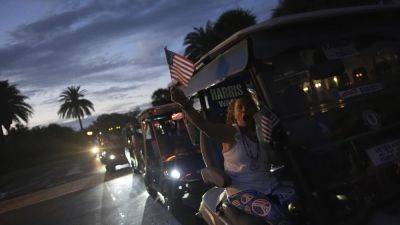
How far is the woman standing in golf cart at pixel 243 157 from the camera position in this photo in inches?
152

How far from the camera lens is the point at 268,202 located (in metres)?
3.70

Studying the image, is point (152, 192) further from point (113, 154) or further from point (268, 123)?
point (113, 154)

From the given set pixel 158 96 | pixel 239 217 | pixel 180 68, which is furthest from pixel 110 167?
pixel 158 96

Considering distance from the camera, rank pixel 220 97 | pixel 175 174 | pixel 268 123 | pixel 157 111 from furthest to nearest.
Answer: pixel 157 111
pixel 175 174
pixel 220 97
pixel 268 123

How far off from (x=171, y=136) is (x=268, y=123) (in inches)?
316

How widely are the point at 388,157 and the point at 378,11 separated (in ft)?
4.03

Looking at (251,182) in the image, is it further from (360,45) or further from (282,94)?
(360,45)

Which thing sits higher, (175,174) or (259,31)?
(259,31)

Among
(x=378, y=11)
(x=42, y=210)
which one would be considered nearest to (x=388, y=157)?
(x=378, y=11)

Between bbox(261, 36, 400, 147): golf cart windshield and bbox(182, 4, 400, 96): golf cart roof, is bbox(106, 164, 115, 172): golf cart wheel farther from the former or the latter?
bbox(261, 36, 400, 147): golf cart windshield

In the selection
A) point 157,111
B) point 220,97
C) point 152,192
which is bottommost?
point 152,192

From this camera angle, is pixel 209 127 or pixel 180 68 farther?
pixel 180 68

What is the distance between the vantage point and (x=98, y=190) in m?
15.9

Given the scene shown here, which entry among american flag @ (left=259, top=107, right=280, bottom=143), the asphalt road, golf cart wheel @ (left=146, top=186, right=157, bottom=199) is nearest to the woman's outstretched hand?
american flag @ (left=259, top=107, right=280, bottom=143)
